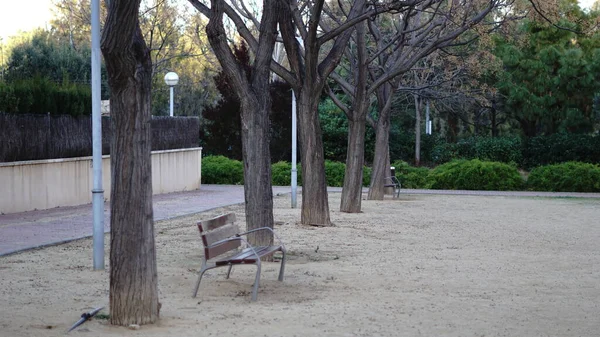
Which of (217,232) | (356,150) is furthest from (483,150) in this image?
(217,232)

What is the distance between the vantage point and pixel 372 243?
15281 millimetres

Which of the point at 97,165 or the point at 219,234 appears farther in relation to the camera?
the point at 97,165

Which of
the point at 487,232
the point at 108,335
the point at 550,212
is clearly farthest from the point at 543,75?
the point at 108,335

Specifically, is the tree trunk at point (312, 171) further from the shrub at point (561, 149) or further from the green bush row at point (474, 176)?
the shrub at point (561, 149)

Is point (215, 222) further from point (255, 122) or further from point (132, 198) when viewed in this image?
point (255, 122)

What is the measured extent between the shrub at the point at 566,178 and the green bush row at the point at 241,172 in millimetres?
6144

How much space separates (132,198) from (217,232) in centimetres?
214

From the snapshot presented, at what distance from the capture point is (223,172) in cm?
3491

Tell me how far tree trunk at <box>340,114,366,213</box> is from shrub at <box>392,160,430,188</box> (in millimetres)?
12166

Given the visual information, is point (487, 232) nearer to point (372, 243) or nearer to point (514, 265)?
point (372, 243)

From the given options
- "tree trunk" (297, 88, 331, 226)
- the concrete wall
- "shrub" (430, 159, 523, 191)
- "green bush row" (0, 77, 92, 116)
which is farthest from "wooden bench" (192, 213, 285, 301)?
"shrub" (430, 159, 523, 191)

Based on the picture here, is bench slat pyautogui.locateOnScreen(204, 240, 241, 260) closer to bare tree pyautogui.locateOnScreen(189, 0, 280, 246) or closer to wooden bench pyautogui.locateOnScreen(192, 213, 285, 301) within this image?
wooden bench pyautogui.locateOnScreen(192, 213, 285, 301)

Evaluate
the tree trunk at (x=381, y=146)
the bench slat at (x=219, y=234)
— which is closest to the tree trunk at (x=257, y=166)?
the bench slat at (x=219, y=234)

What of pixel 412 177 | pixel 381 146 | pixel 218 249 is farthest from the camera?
pixel 412 177
